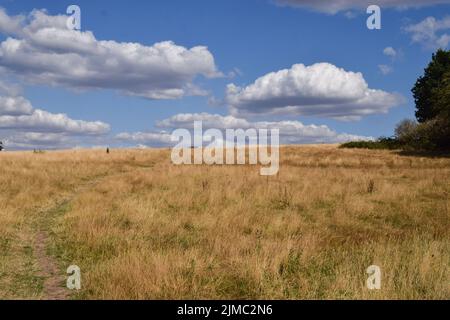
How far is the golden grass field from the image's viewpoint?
6.77m

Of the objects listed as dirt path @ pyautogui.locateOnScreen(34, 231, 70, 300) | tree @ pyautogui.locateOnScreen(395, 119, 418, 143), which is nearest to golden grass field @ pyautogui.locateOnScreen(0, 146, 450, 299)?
dirt path @ pyautogui.locateOnScreen(34, 231, 70, 300)

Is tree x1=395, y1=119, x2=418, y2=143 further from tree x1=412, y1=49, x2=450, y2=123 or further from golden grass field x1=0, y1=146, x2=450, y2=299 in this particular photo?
golden grass field x1=0, y1=146, x2=450, y2=299

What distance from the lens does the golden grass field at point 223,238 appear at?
6.77 meters

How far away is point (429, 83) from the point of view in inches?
2490

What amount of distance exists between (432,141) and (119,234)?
4592cm

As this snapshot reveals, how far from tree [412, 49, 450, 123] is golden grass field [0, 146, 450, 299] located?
156 ft

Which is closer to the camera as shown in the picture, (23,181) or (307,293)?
(307,293)

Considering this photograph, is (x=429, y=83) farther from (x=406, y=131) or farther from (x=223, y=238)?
(x=223, y=238)

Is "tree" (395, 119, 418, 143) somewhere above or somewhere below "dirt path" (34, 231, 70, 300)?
above

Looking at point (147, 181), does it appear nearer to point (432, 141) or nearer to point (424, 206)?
point (424, 206)

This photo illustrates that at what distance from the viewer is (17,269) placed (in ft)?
26.3

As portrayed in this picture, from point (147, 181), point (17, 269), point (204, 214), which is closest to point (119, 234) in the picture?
point (17, 269)

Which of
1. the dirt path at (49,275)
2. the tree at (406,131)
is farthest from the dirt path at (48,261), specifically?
the tree at (406,131)
